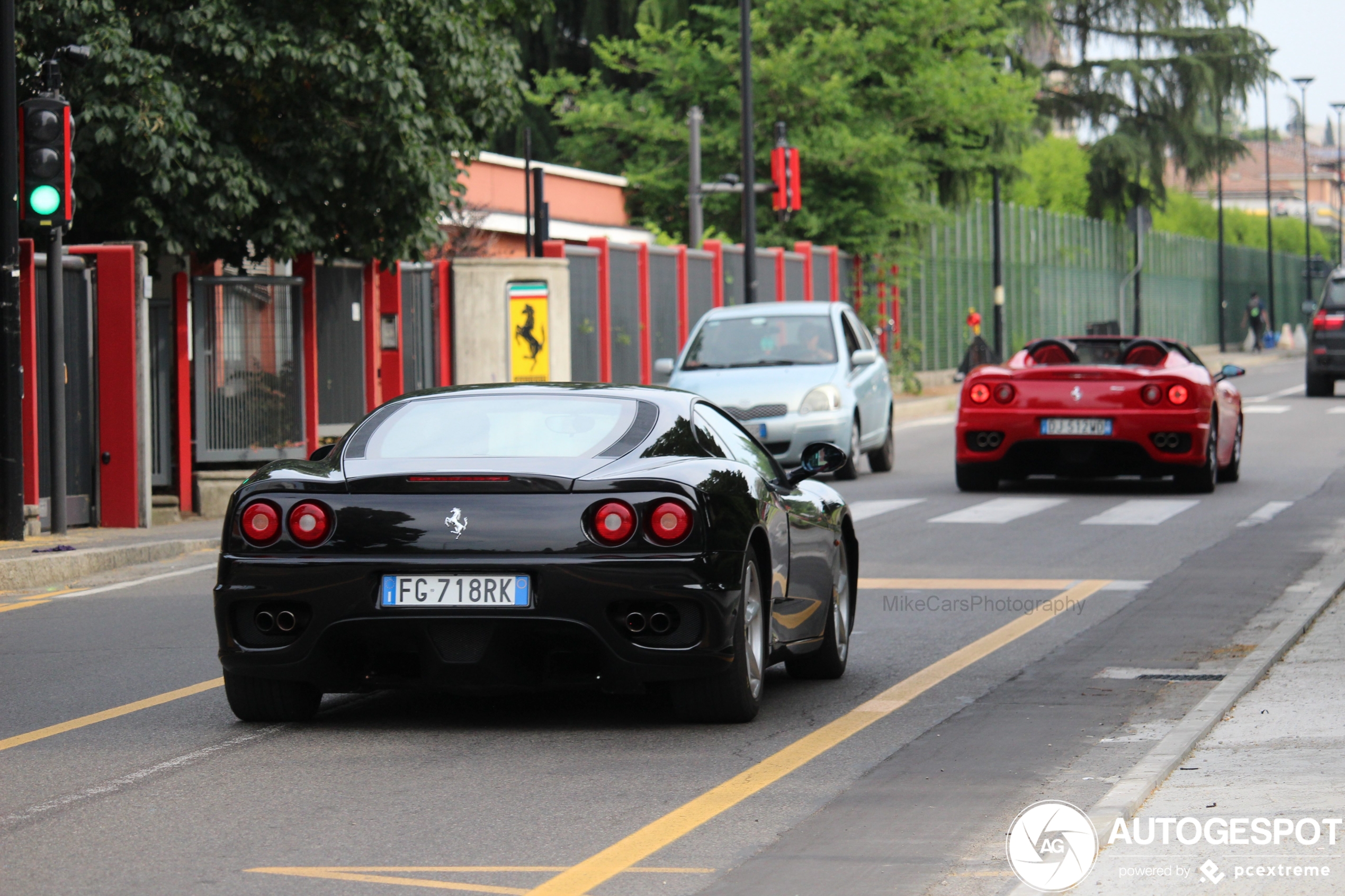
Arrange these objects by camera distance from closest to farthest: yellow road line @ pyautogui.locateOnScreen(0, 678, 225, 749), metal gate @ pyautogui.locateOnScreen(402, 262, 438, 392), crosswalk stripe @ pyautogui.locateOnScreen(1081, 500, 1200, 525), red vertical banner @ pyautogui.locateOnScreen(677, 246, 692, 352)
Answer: yellow road line @ pyautogui.locateOnScreen(0, 678, 225, 749), crosswalk stripe @ pyautogui.locateOnScreen(1081, 500, 1200, 525), metal gate @ pyautogui.locateOnScreen(402, 262, 438, 392), red vertical banner @ pyautogui.locateOnScreen(677, 246, 692, 352)

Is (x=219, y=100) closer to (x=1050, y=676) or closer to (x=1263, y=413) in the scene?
(x=1050, y=676)

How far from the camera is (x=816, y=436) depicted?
20156mm

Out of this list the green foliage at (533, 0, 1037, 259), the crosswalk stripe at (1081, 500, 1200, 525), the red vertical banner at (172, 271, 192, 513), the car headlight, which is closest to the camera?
the crosswalk stripe at (1081, 500, 1200, 525)

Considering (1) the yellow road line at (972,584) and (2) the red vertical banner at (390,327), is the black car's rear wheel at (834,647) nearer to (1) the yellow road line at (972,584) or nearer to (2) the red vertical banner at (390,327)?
(1) the yellow road line at (972,584)

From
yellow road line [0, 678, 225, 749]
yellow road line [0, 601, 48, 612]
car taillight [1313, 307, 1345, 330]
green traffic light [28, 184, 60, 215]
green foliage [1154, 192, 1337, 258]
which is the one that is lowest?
yellow road line [0, 678, 225, 749]

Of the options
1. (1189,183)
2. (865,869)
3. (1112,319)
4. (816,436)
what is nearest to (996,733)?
(865,869)

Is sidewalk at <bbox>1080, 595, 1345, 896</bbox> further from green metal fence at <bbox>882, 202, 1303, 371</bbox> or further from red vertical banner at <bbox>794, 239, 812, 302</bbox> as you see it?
green metal fence at <bbox>882, 202, 1303, 371</bbox>

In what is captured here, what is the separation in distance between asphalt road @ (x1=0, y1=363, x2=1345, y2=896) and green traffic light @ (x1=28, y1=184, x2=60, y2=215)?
12.5ft

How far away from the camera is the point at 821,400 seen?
20.4 m

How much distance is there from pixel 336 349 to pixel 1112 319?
47.5 meters

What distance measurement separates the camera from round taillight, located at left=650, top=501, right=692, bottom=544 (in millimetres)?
7305

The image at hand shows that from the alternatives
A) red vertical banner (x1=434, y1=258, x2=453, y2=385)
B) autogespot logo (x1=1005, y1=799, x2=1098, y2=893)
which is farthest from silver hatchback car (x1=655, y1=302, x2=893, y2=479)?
autogespot logo (x1=1005, y1=799, x2=1098, y2=893)

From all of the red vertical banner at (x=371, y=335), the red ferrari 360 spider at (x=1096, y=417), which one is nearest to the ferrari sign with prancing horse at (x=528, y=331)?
the red vertical banner at (x=371, y=335)

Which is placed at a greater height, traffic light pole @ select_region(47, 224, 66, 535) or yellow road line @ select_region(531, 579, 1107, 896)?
traffic light pole @ select_region(47, 224, 66, 535)
